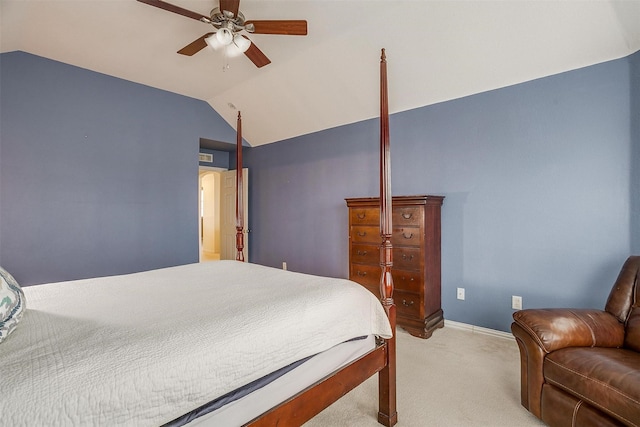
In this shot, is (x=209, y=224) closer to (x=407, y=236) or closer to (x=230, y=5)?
(x=407, y=236)

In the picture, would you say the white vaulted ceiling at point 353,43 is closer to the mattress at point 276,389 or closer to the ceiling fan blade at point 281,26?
the ceiling fan blade at point 281,26

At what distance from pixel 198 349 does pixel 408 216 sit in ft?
8.16

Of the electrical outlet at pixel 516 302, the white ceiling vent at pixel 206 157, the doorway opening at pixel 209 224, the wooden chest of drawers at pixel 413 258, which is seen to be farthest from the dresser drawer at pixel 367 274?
the doorway opening at pixel 209 224

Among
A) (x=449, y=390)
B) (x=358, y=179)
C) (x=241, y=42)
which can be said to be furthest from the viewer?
(x=358, y=179)

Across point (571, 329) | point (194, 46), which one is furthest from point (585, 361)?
point (194, 46)

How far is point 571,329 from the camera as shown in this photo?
174cm

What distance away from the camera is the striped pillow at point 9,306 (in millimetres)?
1032

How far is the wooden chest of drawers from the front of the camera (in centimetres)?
305

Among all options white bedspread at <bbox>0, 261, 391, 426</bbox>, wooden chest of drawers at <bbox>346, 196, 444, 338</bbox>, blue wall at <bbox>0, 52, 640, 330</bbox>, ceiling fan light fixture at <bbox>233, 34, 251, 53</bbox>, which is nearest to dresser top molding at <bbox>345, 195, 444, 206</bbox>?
wooden chest of drawers at <bbox>346, 196, 444, 338</bbox>

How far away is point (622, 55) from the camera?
8.11ft

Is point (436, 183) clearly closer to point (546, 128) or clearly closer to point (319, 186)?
point (546, 128)

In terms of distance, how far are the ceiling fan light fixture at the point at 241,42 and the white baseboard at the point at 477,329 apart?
322cm

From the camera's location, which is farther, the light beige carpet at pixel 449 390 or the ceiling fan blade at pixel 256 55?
the ceiling fan blade at pixel 256 55

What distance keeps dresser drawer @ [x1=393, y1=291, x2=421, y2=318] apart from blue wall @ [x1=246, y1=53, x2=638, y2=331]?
0.51 m
